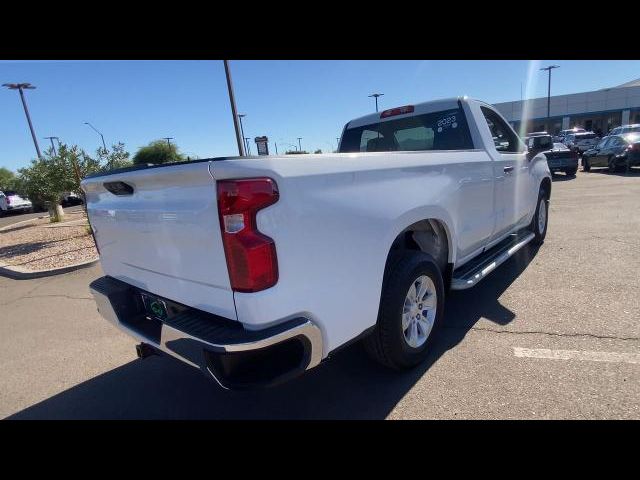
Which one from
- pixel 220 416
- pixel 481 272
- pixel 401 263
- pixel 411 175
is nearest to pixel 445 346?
pixel 481 272

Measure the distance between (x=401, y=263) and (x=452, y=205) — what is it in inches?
30.7

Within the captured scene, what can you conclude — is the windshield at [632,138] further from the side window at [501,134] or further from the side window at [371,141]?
the side window at [371,141]

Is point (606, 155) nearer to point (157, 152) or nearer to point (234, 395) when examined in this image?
point (234, 395)

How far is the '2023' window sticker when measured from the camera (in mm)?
3823

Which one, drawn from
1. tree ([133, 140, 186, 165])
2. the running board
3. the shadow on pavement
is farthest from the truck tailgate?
tree ([133, 140, 186, 165])

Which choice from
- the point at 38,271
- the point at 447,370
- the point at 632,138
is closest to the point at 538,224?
the point at 447,370

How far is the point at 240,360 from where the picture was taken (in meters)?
1.80

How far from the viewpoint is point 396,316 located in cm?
249

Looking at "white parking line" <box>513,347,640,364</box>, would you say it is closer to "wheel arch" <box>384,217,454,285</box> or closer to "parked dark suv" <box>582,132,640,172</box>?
"wheel arch" <box>384,217,454,285</box>

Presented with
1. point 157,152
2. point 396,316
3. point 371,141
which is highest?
point 157,152

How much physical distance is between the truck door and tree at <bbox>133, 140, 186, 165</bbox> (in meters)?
42.4

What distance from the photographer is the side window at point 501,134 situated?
4180 millimetres

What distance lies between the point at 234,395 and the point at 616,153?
1834 cm

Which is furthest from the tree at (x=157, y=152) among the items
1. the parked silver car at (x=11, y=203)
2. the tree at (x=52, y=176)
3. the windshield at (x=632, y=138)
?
the windshield at (x=632, y=138)
